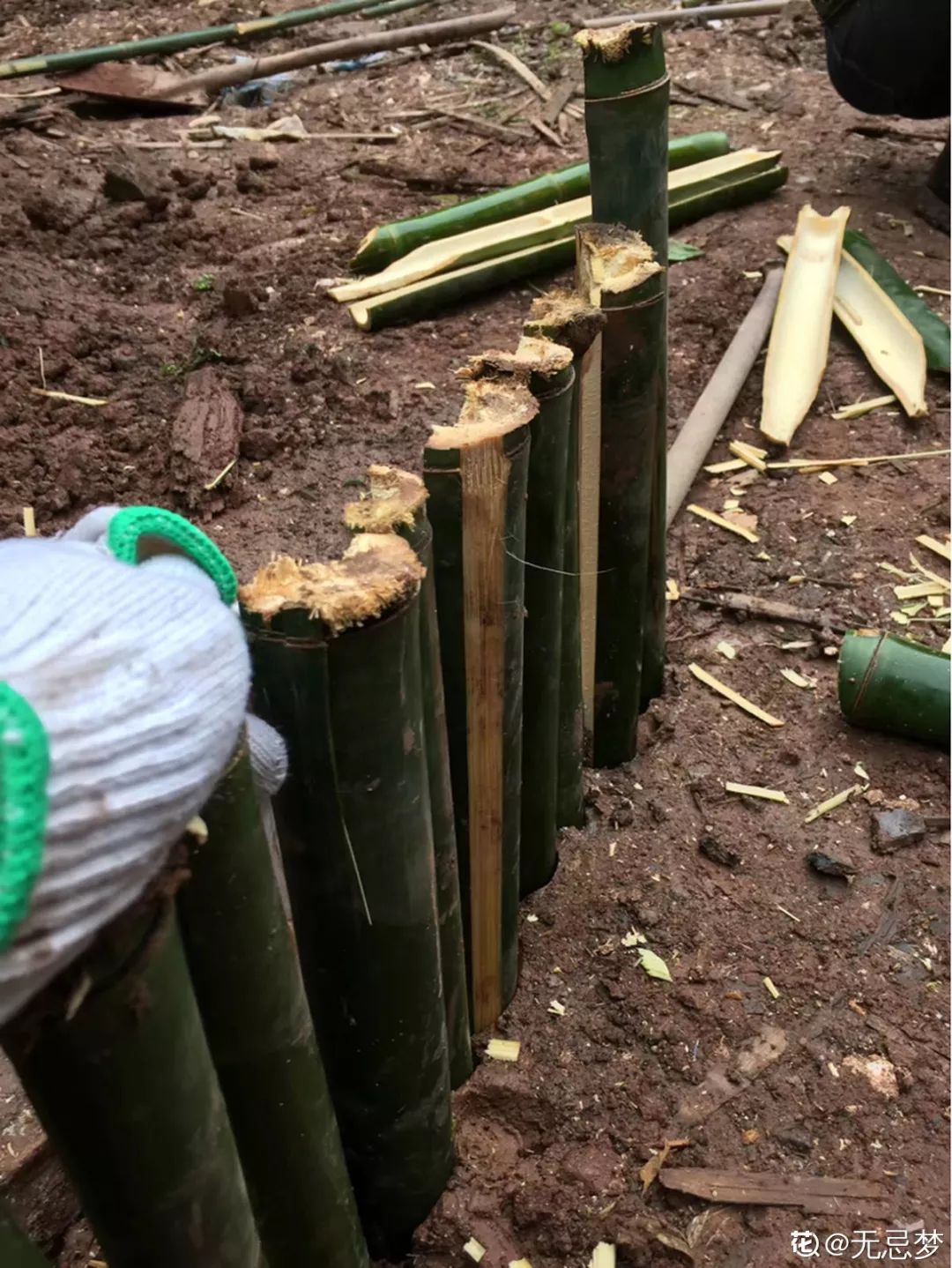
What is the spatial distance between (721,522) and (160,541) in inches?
107

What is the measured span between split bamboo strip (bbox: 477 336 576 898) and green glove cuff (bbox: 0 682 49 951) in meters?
1.11

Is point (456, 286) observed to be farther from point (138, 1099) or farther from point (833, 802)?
point (138, 1099)

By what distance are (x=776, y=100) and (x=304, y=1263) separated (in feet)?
22.3

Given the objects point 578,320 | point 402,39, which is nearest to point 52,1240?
point 578,320

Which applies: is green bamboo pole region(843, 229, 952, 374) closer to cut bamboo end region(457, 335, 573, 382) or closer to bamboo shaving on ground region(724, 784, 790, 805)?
bamboo shaving on ground region(724, 784, 790, 805)

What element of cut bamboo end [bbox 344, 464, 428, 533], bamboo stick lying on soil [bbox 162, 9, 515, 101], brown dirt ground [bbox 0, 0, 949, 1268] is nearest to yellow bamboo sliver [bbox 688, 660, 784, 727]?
brown dirt ground [bbox 0, 0, 949, 1268]

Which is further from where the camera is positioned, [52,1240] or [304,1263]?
[52,1240]

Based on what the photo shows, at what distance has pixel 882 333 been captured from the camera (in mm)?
4348

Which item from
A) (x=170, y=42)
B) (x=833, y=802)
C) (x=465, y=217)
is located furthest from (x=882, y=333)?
(x=170, y=42)

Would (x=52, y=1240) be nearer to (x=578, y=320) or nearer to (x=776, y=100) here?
(x=578, y=320)

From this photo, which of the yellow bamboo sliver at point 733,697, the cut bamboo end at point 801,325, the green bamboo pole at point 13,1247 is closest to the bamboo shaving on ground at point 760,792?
the yellow bamboo sliver at point 733,697

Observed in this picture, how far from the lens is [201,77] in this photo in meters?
6.77

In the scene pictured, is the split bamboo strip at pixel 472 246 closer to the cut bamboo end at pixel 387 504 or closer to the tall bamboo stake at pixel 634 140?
the tall bamboo stake at pixel 634 140

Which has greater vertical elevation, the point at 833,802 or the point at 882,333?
the point at 882,333
